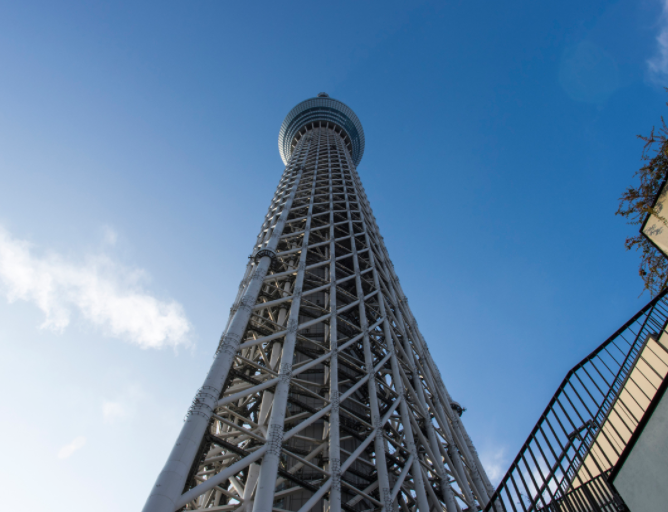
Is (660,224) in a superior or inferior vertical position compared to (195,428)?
superior

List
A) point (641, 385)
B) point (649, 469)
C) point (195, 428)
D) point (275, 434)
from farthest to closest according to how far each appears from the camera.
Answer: point (641, 385) → point (275, 434) → point (195, 428) → point (649, 469)

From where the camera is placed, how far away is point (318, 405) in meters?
15.5

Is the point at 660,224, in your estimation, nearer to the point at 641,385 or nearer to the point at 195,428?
the point at 641,385

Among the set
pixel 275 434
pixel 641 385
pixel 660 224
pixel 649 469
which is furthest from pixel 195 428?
pixel 641 385

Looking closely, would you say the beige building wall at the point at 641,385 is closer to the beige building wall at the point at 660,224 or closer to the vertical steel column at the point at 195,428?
the beige building wall at the point at 660,224

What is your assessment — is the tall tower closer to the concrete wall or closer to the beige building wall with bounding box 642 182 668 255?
the concrete wall

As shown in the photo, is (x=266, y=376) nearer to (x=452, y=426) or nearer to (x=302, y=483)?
(x=302, y=483)

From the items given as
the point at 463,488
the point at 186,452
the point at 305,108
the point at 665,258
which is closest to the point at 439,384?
the point at 463,488

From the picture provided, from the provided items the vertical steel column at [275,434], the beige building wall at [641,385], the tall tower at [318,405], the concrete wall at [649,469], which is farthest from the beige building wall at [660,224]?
the vertical steel column at [275,434]

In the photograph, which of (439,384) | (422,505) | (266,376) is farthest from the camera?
(439,384)

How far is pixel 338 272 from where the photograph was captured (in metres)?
24.6

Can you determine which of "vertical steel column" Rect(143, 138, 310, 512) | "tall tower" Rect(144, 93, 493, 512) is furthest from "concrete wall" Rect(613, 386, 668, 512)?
"vertical steel column" Rect(143, 138, 310, 512)

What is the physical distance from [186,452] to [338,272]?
54.4 ft

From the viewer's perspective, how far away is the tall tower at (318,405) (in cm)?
966
